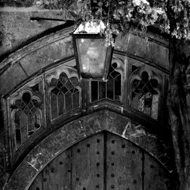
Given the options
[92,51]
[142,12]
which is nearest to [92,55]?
[92,51]

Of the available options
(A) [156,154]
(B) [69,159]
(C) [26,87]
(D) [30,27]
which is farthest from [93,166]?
(D) [30,27]

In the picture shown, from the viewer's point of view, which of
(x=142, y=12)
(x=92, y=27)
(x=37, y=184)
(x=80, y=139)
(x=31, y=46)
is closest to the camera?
(x=142, y=12)

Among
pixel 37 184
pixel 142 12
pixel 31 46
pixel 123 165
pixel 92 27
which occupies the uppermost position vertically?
pixel 142 12

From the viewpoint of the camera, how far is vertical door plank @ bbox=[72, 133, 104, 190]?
4281 mm

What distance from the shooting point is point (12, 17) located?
13.4 ft

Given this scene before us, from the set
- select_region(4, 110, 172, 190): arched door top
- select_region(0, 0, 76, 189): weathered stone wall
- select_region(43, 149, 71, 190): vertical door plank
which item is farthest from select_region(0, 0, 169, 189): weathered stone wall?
select_region(43, 149, 71, 190): vertical door plank

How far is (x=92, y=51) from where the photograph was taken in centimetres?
330

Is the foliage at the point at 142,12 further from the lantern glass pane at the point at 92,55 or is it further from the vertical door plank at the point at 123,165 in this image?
the vertical door plank at the point at 123,165

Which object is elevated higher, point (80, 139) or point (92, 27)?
point (92, 27)

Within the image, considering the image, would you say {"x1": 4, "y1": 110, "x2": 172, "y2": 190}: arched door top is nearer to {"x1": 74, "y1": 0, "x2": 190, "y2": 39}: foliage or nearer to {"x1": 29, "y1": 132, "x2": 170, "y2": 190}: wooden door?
{"x1": 29, "y1": 132, "x2": 170, "y2": 190}: wooden door

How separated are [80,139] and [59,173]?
13.6 inches

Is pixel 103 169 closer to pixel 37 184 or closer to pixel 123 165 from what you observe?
pixel 123 165

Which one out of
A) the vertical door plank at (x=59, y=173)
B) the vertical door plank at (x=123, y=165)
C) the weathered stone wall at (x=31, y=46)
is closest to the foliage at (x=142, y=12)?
the weathered stone wall at (x=31, y=46)

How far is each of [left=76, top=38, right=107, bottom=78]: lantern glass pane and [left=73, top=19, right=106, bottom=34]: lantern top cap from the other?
49 millimetres
